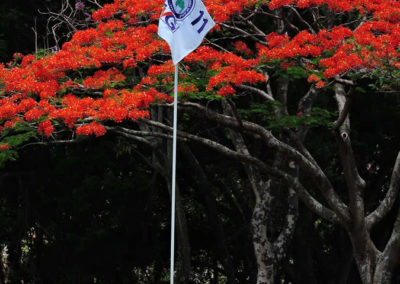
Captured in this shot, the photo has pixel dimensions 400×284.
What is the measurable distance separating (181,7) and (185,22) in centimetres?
19

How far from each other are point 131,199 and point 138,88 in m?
5.68

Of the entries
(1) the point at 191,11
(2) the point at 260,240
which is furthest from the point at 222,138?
(1) the point at 191,11

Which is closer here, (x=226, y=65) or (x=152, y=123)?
(x=226, y=65)

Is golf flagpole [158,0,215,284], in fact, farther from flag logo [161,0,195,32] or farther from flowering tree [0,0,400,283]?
flowering tree [0,0,400,283]

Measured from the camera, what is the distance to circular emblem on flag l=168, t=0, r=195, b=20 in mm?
9648

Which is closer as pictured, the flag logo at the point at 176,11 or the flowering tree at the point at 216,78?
the flag logo at the point at 176,11

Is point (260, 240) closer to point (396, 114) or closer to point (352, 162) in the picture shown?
point (352, 162)

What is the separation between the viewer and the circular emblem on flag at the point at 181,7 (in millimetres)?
9648

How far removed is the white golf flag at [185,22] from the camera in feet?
31.4

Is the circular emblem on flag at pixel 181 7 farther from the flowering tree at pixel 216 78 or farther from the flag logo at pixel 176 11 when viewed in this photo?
the flowering tree at pixel 216 78

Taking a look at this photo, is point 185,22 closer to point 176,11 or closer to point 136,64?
point 176,11

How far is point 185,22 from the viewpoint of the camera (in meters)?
9.66

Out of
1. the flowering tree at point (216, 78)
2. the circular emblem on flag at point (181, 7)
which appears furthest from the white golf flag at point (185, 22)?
the flowering tree at point (216, 78)

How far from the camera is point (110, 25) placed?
1120 centimetres
